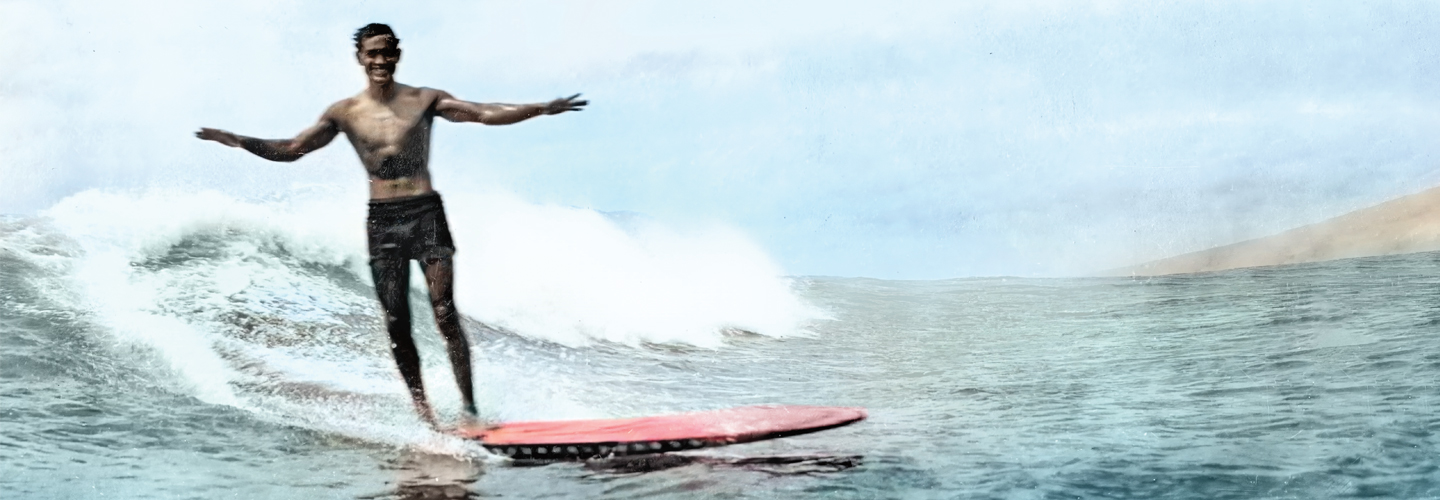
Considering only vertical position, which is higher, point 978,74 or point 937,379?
point 978,74

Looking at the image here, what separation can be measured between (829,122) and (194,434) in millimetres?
2367

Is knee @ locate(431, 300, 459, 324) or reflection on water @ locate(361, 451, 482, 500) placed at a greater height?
knee @ locate(431, 300, 459, 324)

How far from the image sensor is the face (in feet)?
14.0

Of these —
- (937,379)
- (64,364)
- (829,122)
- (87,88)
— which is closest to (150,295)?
(64,364)

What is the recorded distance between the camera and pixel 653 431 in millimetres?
4238

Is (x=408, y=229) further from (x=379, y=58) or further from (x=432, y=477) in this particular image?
(x=432, y=477)

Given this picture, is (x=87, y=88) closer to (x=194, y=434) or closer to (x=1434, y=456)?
(x=194, y=434)

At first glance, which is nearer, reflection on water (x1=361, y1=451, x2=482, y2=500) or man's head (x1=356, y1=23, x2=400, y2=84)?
reflection on water (x1=361, y1=451, x2=482, y2=500)

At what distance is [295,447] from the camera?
428 centimetres

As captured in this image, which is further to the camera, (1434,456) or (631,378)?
(631,378)

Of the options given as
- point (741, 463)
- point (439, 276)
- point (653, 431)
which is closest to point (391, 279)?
point (439, 276)

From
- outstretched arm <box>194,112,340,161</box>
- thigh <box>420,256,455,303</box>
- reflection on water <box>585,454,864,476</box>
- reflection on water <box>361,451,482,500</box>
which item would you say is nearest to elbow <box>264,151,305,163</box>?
outstretched arm <box>194,112,340,161</box>

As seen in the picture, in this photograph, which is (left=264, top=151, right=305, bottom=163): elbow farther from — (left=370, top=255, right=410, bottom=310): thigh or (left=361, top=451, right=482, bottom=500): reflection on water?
(left=361, top=451, right=482, bottom=500): reflection on water

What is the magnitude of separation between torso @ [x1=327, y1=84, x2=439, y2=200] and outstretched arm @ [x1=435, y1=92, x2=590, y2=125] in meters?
0.05
